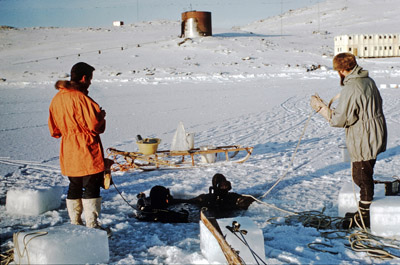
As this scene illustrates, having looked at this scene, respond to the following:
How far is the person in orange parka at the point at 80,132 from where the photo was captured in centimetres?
360

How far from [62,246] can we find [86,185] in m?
0.71

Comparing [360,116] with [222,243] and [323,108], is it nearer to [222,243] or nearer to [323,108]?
[323,108]

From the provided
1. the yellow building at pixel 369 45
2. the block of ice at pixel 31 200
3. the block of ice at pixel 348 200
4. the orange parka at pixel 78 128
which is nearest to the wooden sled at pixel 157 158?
the block of ice at pixel 31 200

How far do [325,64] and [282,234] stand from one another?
29046 millimetres

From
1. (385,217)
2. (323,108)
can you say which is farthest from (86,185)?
(385,217)

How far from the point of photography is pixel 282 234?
4.06 m

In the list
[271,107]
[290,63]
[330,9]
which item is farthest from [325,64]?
[330,9]

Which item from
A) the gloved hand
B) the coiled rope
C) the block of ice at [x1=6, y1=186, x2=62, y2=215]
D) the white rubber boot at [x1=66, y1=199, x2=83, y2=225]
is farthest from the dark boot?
the block of ice at [x1=6, y1=186, x2=62, y2=215]

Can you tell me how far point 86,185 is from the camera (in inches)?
149

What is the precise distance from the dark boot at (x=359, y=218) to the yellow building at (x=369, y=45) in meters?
37.8

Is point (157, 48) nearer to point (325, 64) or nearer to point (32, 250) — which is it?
point (325, 64)

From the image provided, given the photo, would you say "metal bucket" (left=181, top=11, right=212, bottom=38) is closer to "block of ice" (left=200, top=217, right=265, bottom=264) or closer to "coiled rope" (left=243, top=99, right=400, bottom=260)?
"coiled rope" (left=243, top=99, right=400, bottom=260)

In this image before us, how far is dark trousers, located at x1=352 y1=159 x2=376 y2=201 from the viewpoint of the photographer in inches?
149

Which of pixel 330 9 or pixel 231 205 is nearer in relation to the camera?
pixel 231 205
